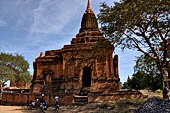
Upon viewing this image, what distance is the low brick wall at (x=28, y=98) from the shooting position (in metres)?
13.9

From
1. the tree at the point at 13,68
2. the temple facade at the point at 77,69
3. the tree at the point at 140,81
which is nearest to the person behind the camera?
the temple facade at the point at 77,69

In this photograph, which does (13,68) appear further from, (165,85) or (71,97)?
(165,85)

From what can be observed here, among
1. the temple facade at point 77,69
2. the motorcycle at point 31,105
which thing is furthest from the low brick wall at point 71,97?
the temple facade at point 77,69

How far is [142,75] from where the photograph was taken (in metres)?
29.3

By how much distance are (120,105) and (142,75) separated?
19487 millimetres

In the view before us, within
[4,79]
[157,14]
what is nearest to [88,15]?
[157,14]

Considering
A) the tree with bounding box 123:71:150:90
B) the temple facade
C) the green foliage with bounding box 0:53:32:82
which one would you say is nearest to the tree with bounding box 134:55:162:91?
the tree with bounding box 123:71:150:90

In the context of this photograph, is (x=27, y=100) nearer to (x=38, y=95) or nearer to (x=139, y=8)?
(x=38, y=95)

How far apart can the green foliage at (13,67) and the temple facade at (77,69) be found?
5.16 meters

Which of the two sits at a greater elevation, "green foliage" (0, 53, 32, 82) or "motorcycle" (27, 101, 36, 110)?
"green foliage" (0, 53, 32, 82)

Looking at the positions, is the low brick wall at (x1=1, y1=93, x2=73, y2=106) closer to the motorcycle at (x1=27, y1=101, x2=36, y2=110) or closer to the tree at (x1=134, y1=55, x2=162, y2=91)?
the motorcycle at (x1=27, y1=101, x2=36, y2=110)

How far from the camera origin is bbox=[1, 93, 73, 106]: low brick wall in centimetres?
1387

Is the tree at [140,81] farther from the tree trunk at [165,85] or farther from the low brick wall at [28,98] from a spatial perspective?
the low brick wall at [28,98]

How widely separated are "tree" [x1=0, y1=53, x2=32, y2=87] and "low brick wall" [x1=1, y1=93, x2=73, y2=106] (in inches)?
320
